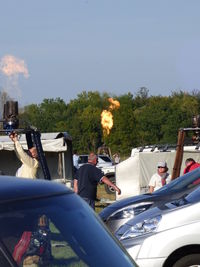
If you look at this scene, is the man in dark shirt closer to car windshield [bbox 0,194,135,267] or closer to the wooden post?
the wooden post

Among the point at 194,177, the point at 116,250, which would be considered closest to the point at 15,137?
the point at 194,177

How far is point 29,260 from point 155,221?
470cm

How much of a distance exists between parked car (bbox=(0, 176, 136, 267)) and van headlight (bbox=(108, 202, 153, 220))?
24.8 ft

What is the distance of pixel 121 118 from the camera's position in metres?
57.8

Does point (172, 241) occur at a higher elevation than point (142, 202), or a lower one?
higher

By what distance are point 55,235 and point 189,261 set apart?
430 centimetres

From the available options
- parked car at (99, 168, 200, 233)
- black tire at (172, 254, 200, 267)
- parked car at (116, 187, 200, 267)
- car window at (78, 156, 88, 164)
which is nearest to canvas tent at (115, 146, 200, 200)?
parked car at (99, 168, 200, 233)

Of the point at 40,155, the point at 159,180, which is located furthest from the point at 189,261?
the point at 159,180

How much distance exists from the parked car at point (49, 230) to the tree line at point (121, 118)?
5147cm

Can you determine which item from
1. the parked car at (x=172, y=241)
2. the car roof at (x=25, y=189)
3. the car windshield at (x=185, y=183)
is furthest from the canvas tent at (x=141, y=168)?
the car roof at (x=25, y=189)

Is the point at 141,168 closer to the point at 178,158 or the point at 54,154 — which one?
the point at 178,158

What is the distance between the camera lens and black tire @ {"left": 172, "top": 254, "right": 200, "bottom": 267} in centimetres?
776

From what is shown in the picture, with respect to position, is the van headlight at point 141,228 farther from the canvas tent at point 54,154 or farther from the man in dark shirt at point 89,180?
the canvas tent at point 54,154

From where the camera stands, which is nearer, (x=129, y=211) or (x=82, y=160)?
(x=129, y=211)
